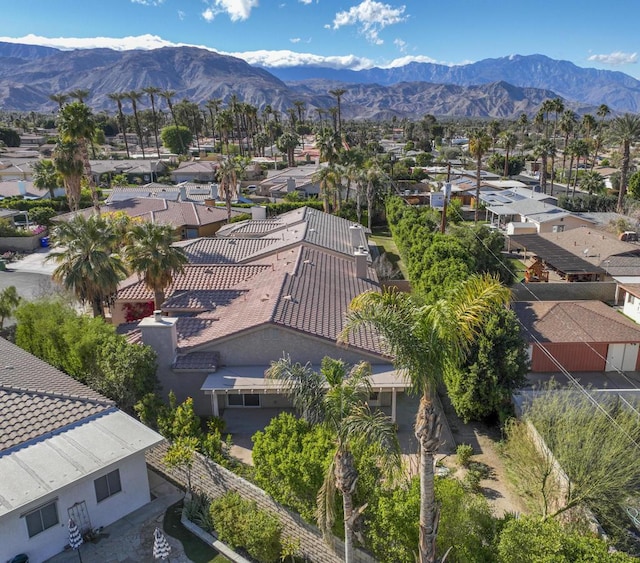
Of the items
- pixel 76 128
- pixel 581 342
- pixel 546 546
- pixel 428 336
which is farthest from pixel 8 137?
pixel 546 546

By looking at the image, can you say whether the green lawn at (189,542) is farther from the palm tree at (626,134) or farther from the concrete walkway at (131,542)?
the palm tree at (626,134)

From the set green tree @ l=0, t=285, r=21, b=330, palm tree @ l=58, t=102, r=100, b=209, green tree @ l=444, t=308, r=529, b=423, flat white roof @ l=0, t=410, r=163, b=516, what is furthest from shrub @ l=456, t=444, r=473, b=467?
palm tree @ l=58, t=102, r=100, b=209

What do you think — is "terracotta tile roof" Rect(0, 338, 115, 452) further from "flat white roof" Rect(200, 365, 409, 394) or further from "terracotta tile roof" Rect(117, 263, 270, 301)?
"terracotta tile roof" Rect(117, 263, 270, 301)

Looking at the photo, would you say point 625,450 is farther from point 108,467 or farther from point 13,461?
point 13,461

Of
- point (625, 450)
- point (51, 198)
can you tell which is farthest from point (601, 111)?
point (625, 450)

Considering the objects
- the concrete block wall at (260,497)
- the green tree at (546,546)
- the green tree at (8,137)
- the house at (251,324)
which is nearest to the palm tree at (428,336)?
the green tree at (546,546)

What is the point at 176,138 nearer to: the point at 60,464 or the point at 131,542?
the point at 60,464
